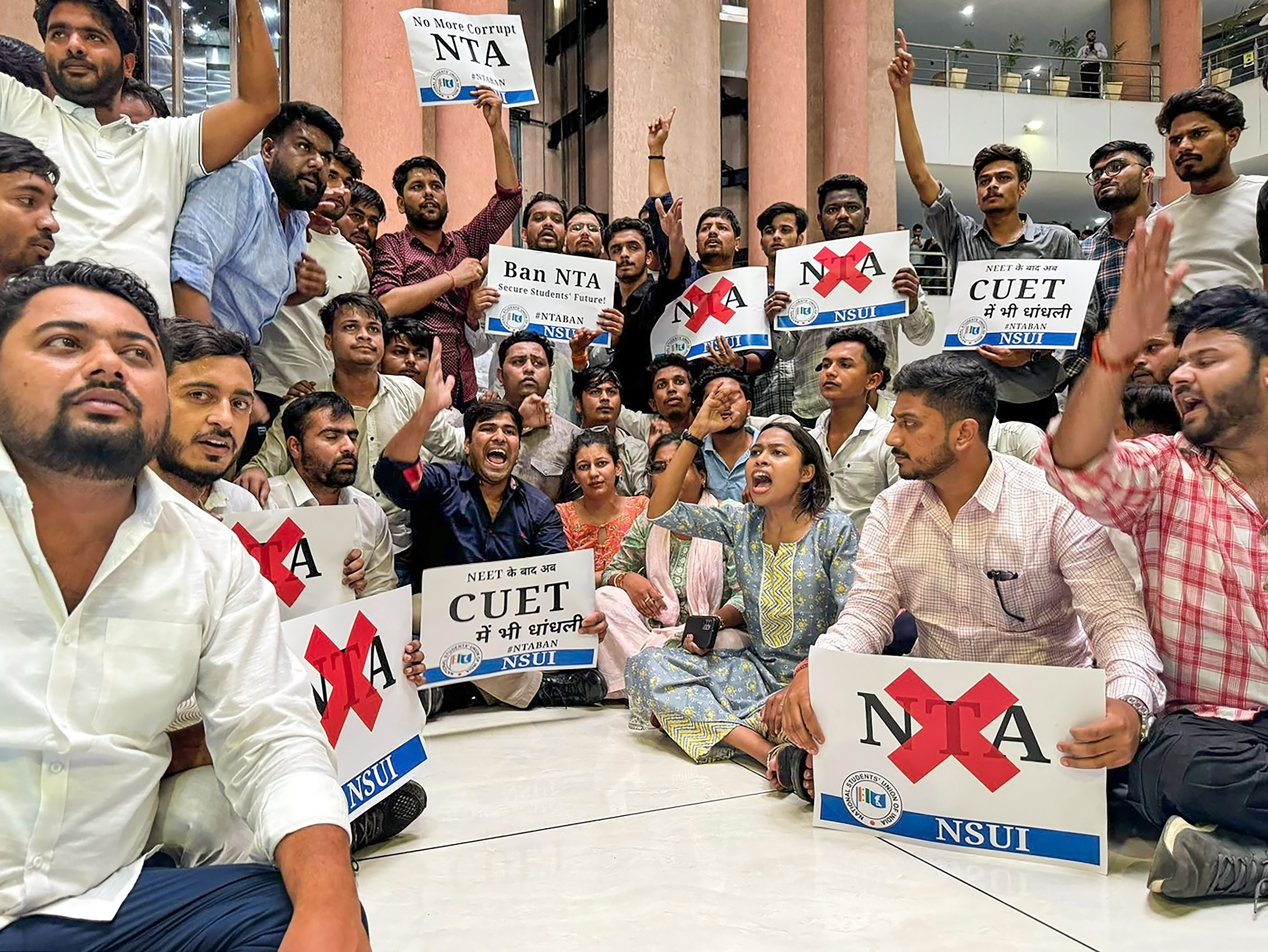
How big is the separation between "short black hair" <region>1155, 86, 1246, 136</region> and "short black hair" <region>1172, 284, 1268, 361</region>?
1.88 metres

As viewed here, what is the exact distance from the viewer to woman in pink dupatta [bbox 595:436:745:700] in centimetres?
361

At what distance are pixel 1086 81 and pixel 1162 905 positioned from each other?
1601 cm

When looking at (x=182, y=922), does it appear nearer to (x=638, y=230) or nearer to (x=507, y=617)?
(x=507, y=617)

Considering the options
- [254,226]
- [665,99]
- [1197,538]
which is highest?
[665,99]

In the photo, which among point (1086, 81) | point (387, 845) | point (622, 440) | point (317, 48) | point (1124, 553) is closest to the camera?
point (387, 845)

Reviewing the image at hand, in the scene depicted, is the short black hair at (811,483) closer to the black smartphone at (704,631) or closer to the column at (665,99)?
the black smartphone at (704,631)

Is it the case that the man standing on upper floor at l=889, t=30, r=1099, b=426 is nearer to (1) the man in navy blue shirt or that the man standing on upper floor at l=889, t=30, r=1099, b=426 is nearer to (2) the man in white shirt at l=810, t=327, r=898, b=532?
(2) the man in white shirt at l=810, t=327, r=898, b=532

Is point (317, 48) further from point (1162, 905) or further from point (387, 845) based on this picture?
point (1162, 905)

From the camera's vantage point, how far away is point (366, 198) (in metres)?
4.66

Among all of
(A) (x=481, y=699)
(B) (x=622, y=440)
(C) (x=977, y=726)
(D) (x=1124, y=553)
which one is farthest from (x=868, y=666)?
(B) (x=622, y=440)

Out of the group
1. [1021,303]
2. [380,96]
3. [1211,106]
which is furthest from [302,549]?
[380,96]

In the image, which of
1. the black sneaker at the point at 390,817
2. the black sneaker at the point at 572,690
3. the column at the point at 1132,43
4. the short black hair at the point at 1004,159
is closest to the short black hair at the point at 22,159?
the black sneaker at the point at 390,817

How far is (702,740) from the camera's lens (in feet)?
9.59

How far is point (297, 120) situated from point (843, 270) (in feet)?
8.10
